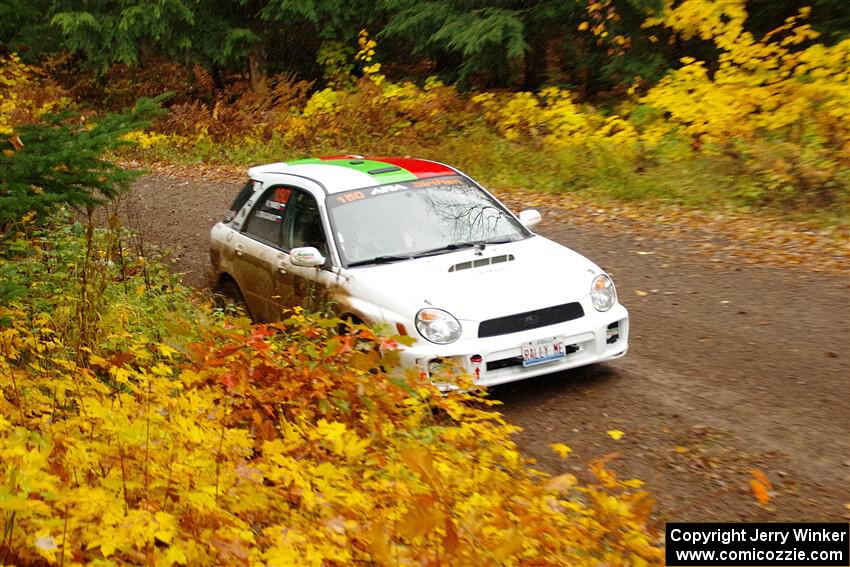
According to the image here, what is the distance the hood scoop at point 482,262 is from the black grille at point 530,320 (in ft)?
2.25

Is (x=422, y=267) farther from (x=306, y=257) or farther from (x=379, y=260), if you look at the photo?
(x=306, y=257)

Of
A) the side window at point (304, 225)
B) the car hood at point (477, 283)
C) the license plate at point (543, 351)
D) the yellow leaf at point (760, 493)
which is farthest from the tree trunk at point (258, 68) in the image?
the yellow leaf at point (760, 493)

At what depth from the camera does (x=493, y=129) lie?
1944 centimetres

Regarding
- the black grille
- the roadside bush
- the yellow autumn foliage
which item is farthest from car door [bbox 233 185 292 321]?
the yellow autumn foliage

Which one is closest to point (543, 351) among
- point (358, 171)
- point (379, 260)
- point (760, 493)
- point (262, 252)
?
point (379, 260)

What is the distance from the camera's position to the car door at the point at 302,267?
7402 mm

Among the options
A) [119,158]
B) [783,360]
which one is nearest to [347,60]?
[119,158]

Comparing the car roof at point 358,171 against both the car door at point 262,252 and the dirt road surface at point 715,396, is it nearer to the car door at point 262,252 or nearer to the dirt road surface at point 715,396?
the car door at point 262,252

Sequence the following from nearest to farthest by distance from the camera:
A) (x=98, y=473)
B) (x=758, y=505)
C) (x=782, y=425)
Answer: (x=98, y=473), (x=758, y=505), (x=782, y=425)

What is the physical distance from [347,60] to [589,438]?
69.4 ft

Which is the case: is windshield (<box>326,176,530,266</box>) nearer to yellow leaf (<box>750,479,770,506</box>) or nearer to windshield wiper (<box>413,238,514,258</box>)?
windshield wiper (<box>413,238,514,258</box>)

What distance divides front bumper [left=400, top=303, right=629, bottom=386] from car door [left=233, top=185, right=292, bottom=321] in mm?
2208

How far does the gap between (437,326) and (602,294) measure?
1.45 metres

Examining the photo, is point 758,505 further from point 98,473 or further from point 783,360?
point 98,473
